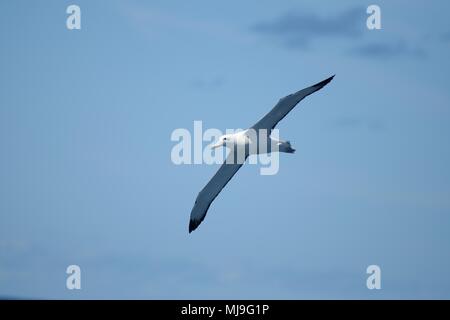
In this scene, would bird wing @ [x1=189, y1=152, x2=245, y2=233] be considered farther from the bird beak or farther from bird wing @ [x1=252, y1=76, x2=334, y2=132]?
bird wing @ [x1=252, y1=76, x2=334, y2=132]

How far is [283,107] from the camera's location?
62.6ft

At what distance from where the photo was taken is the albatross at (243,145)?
61.9ft

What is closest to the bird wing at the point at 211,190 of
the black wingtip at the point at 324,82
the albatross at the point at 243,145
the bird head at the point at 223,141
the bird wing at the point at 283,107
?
the albatross at the point at 243,145

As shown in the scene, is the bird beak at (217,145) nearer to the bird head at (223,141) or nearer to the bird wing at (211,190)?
the bird head at (223,141)

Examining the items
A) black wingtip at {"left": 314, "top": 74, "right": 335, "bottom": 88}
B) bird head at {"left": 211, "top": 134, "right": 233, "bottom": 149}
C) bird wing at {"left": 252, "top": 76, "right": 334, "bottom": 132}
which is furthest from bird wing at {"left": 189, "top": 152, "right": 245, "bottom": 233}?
black wingtip at {"left": 314, "top": 74, "right": 335, "bottom": 88}

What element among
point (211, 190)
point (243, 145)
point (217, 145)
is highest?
point (217, 145)

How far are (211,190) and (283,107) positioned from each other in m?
4.97

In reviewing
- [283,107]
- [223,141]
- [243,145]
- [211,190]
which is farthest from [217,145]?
[283,107]

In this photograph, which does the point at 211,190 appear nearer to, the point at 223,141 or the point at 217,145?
the point at 217,145

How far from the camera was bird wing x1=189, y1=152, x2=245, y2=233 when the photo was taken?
2167cm
